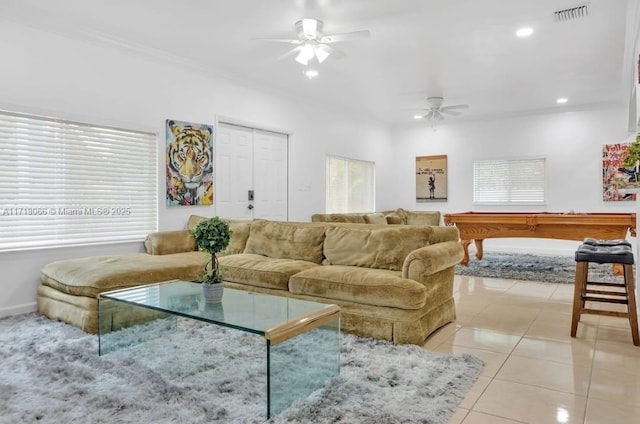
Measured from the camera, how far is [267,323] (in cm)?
207

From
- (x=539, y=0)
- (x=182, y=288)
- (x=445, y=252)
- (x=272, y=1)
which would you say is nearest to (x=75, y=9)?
(x=272, y=1)

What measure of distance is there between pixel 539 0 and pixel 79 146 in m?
4.47

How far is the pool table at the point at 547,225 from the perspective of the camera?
5.21 m

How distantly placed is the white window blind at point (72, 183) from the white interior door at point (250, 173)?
0.99m

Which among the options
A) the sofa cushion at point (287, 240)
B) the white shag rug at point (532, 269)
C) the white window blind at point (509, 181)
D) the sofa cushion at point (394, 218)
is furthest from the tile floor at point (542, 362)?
the white window blind at point (509, 181)

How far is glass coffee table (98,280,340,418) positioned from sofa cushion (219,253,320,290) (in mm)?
601

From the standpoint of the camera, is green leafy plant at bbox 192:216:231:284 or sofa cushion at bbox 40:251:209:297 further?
sofa cushion at bbox 40:251:209:297

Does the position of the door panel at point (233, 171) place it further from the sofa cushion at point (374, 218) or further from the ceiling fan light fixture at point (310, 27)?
the ceiling fan light fixture at point (310, 27)

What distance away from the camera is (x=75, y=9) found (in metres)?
3.76

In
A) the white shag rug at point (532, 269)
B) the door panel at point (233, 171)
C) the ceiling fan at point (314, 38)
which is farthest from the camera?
the door panel at point (233, 171)

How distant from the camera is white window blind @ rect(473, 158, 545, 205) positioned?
26.5ft

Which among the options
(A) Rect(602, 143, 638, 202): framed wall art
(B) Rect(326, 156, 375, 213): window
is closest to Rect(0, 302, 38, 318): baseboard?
(B) Rect(326, 156, 375, 213): window

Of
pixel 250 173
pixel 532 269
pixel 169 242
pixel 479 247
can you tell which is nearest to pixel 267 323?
pixel 169 242

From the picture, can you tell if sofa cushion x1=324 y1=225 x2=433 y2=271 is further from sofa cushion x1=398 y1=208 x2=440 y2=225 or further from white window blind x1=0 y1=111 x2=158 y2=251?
sofa cushion x1=398 y1=208 x2=440 y2=225
